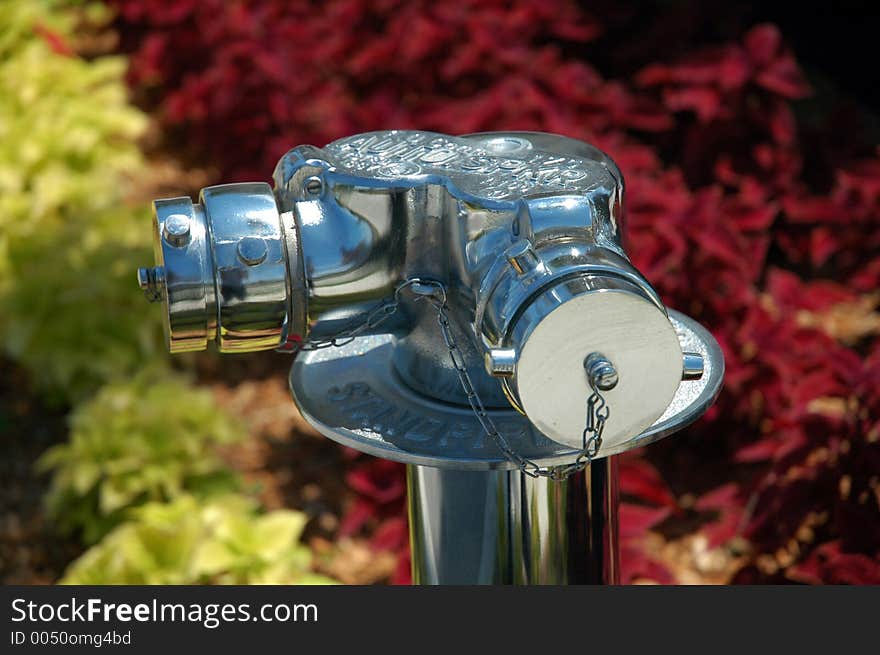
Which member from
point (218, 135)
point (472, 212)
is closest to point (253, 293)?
point (472, 212)

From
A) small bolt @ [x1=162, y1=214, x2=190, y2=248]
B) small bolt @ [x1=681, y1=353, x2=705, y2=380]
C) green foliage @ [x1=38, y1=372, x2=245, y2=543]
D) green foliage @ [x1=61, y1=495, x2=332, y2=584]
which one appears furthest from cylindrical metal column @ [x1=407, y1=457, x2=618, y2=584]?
green foliage @ [x1=38, y1=372, x2=245, y2=543]

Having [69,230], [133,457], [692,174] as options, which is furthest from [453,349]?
[69,230]

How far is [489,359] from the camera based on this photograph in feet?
2.50

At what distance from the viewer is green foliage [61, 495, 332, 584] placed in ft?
6.79

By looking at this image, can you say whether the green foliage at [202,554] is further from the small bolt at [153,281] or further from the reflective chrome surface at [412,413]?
the small bolt at [153,281]

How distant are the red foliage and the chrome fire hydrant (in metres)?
0.86

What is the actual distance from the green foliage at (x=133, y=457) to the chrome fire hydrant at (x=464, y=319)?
1561 millimetres

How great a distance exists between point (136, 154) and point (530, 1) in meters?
1.62

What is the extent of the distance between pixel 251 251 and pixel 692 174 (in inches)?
87.0

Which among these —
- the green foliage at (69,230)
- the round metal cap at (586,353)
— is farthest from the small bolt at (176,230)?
the green foliage at (69,230)

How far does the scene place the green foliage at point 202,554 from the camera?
2070mm

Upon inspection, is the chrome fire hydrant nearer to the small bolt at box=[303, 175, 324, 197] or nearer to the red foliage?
the small bolt at box=[303, 175, 324, 197]

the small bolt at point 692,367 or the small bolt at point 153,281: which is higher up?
the small bolt at point 153,281

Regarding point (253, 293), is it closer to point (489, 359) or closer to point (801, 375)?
point (489, 359)
